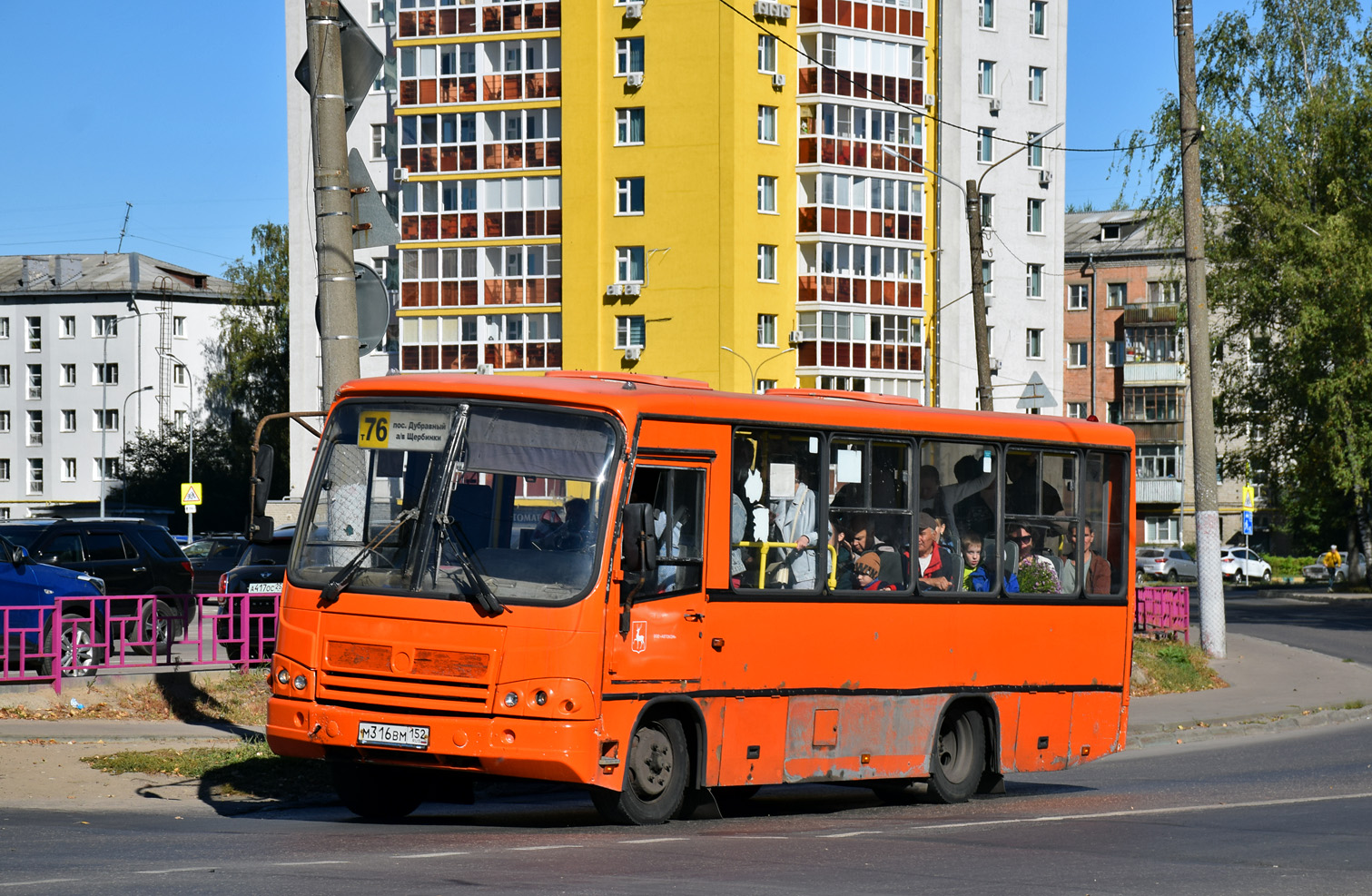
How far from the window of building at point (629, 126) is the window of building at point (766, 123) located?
15.4ft

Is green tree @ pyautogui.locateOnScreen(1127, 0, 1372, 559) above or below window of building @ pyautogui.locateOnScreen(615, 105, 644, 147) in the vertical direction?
below

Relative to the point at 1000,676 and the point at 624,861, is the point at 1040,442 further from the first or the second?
the point at 624,861

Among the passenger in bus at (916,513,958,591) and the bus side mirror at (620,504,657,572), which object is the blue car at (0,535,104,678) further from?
the passenger in bus at (916,513,958,591)

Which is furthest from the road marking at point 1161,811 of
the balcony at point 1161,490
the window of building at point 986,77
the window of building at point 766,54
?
the balcony at point 1161,490

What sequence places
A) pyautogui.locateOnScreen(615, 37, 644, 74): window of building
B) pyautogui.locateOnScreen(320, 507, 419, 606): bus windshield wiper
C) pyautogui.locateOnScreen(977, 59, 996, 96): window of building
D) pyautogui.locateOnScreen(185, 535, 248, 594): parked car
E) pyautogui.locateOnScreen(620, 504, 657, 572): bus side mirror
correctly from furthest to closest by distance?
pyautogui.locateOnScreen(977, 59, 996, 96): window of building → pyautogui.locateOnScreen(615, 37, 644, 74): window of building → pyautogui.locateOnScreen(185, 535, 248, 594): parked car → pyautogui.locateOnScreen(320, 507, 419, 606): bus windshield wiper → pyautogui.locateOnScreen(620, 504, 657, 572): bus side mirror

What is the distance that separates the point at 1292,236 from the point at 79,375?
77.2 metres

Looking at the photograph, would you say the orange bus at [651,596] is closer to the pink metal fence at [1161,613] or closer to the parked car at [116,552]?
the parked car at [116,552]

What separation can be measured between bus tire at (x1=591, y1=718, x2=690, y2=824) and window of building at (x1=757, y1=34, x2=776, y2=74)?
6245cm

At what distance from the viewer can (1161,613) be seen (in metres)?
29.3

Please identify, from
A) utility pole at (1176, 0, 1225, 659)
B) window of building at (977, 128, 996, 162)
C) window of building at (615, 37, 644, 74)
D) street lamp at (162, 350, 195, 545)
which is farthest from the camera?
street lamp at (162, 350, 195, 545)

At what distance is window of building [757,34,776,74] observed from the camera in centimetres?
7206

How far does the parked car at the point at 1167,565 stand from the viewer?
8038 centimetres

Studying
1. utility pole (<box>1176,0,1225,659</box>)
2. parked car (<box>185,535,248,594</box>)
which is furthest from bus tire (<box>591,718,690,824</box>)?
parked car (<box>185,535,248,594</box>)

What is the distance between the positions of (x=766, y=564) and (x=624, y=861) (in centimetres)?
342
